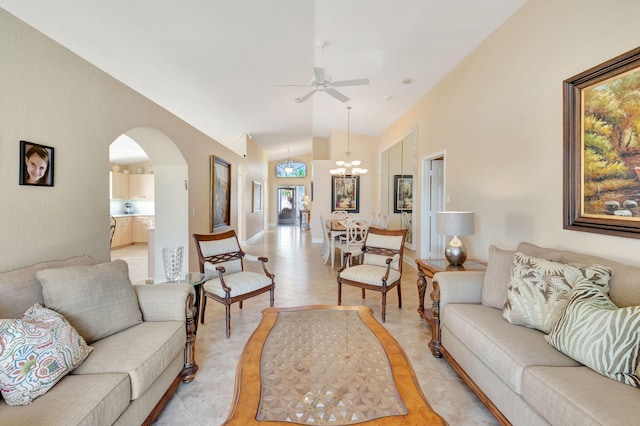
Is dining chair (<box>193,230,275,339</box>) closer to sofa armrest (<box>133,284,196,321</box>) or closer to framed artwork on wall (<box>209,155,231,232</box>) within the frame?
sofa armrest (<box>133,284,196,321</box>)

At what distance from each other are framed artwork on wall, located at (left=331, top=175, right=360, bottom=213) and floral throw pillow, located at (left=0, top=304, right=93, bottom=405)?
7753 millimetres

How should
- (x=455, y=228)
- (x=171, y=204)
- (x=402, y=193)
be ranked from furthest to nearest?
(x=402, y=193) → (x=171, y=204) → (x=455, y=228)

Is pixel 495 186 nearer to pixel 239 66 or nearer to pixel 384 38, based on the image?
pixel 384 38

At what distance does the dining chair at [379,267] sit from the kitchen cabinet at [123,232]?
21.6ft

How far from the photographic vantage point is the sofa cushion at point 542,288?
5.65 feet

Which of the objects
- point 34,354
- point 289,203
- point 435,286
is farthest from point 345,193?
point 34,354

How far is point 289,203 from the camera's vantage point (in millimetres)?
15031

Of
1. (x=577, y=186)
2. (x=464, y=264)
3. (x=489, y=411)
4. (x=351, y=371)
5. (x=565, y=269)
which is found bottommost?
(x=489, y=411)

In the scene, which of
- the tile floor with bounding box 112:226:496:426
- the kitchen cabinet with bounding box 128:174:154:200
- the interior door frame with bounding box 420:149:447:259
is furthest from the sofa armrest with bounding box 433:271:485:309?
the kitchen cabinet with bounding box 128:174:154:200

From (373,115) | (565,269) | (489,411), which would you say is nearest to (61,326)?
(489,411)

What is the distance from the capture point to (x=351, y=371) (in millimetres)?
1542

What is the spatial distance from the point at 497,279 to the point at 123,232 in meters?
8.50

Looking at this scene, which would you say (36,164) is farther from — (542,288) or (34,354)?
(542,288)

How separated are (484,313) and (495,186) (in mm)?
1741
